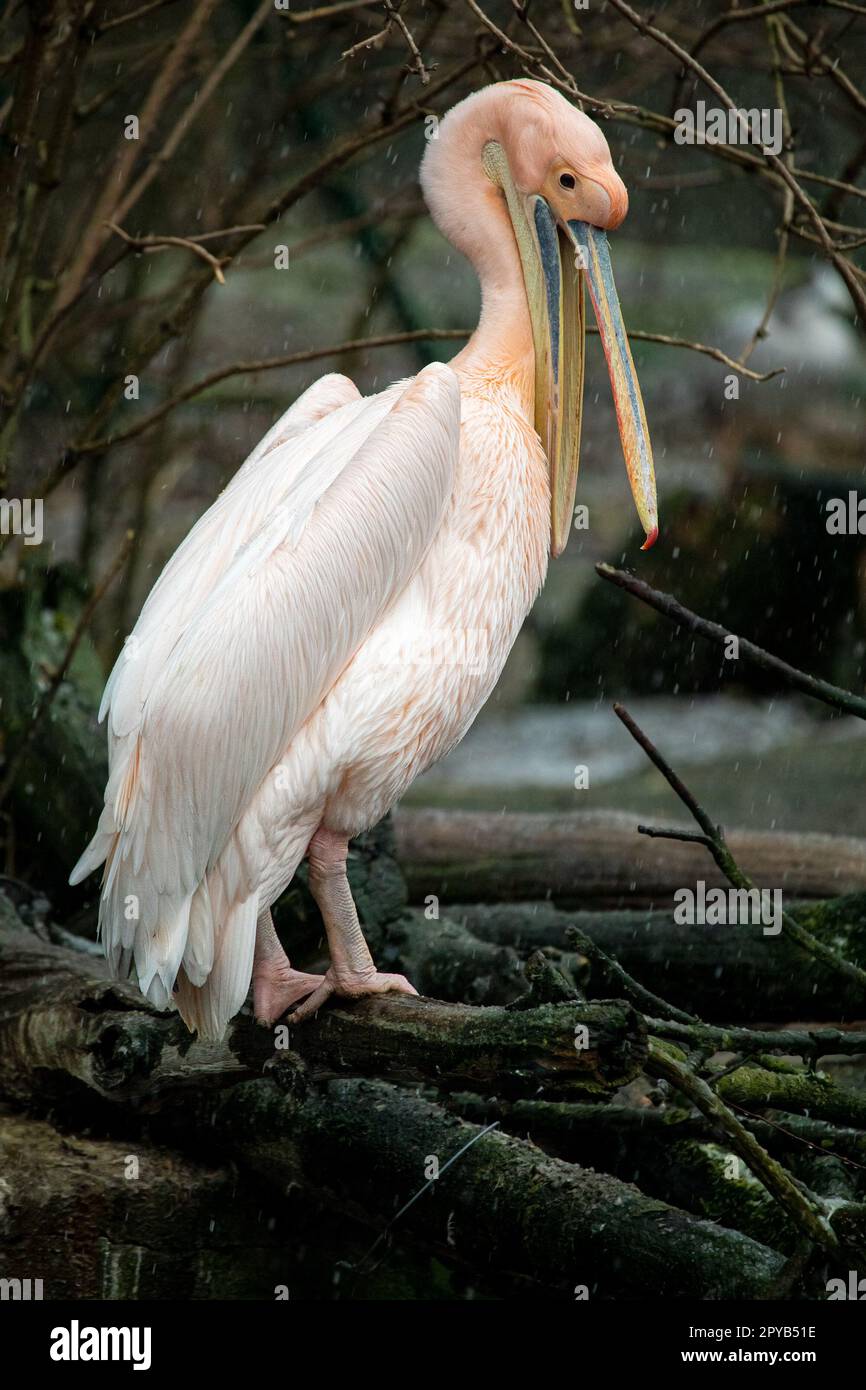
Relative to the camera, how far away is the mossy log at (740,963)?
10.8 feet

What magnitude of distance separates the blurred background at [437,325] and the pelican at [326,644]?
427 mm

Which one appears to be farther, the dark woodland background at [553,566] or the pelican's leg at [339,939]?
the dark woodland background at [553,566]

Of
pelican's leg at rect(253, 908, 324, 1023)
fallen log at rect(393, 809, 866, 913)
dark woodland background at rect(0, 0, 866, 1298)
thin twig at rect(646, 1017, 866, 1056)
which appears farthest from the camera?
fallen log at rect(393, 809, 866, 913)

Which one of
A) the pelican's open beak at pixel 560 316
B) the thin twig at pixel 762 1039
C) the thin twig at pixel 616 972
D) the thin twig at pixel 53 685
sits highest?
the pelican's open beak at pixel 560 316

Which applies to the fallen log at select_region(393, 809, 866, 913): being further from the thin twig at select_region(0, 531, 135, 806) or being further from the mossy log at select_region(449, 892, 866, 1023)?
the thin twig at select_region(0, 531, 135, 806)

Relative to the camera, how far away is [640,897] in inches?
164

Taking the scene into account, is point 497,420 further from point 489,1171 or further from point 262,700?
point 489,1171

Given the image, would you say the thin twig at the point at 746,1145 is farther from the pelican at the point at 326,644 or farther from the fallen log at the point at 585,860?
the fallen log at the point at 585,860

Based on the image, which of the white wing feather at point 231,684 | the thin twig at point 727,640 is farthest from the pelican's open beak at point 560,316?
the thin twig at point 727,640

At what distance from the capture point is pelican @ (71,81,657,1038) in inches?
104

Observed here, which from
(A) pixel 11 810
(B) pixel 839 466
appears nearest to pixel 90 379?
(A) pixel 11 810

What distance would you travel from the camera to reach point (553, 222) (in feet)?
10.3

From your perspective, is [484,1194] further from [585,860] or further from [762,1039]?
[585,860]

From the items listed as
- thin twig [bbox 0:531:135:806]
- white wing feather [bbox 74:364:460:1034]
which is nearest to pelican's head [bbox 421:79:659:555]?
white wing feather [bbox 74:364:460:1034]
